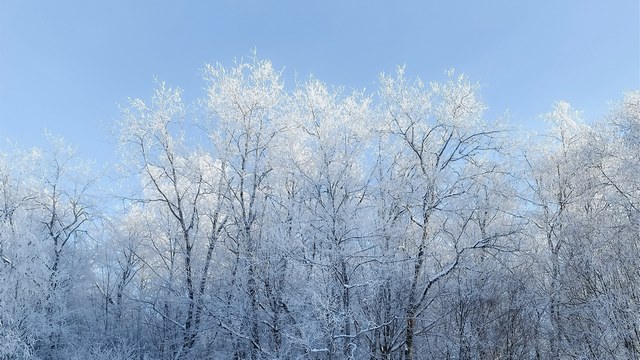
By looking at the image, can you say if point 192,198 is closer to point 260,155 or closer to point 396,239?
point 260,155

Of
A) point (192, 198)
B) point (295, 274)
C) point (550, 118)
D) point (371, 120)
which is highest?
point (550, 118)

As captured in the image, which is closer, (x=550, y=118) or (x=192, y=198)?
(x=192, y=198)

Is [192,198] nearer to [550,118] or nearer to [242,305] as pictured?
[242,305]

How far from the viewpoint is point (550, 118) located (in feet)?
82.8

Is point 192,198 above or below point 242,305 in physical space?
above

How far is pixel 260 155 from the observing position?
1823cm

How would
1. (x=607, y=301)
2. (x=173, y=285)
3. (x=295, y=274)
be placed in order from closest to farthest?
(x=607, y=301) → (x=295, y=274) → (x=173, y=285)

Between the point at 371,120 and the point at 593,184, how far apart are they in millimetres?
10248

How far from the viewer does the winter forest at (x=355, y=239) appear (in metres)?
14.1

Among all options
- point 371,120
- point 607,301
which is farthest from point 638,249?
point 371,120

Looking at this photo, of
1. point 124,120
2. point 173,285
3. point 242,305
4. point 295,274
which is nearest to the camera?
point 295,274

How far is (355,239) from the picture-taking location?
1458 cm

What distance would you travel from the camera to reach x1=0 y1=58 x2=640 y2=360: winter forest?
14.1 m

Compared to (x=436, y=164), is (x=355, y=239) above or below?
below
